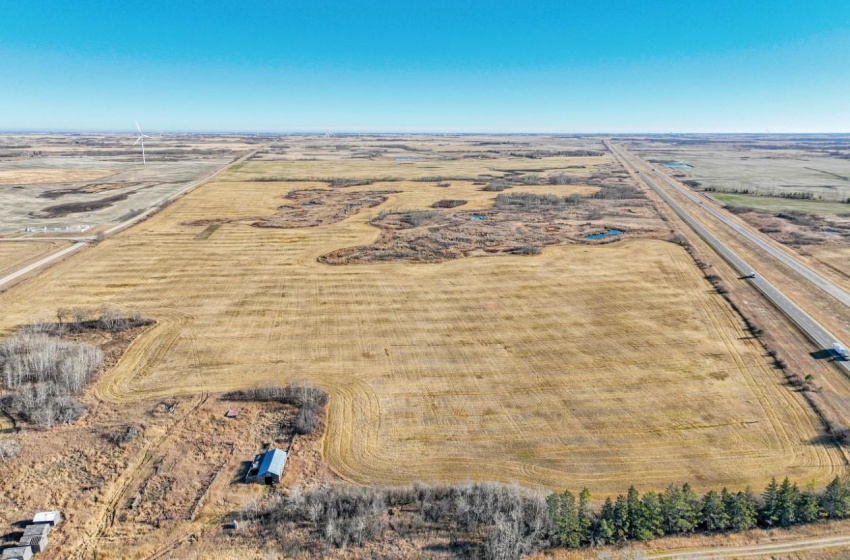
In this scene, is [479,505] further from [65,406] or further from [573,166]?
[573,166]

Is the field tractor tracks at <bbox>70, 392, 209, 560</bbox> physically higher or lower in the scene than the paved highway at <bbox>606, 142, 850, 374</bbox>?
lower

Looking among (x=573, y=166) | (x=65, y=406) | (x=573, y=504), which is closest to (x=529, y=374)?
(x=573, y=504)

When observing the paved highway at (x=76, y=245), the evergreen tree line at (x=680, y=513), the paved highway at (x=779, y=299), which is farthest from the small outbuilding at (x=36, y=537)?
the paved highway at (x=779, y=299)

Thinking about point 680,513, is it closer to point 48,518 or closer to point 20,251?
point 48,518

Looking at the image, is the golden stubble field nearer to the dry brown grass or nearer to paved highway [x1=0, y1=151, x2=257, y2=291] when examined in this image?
paved highway [x1=0, y1=151, x2=257, y2=291]

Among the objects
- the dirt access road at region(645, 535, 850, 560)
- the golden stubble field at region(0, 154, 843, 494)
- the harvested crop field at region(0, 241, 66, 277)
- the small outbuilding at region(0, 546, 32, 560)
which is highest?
the harvested crop field at region(0, 241, 66, 277)

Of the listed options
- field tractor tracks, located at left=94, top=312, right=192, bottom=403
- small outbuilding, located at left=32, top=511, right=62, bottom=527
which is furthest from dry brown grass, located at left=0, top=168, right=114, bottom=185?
small outbuilding, located at left=32, top=511, right=62, bottom=527

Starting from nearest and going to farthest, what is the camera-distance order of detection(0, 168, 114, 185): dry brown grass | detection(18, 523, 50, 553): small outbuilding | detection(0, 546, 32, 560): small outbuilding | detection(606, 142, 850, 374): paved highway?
detection(0, 546, 32, 560): small outbuilding → detection(18, 523, 50, 553): small outbuilding → detection(606, 142, 850, 374): paved highway → detection(0, 168, 114, 185): dry brown grass
